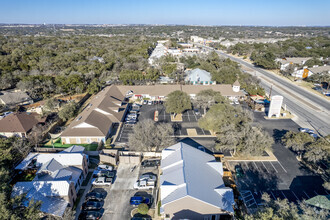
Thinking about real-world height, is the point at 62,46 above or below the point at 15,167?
above

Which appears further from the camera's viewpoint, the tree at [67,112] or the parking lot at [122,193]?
the tree at [67,112]

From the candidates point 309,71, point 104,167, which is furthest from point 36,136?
point 309,71

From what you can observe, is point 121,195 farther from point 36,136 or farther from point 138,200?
point 36,136

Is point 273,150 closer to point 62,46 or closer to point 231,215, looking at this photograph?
point 231,215

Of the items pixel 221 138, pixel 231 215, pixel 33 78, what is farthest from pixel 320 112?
pixel 33 78

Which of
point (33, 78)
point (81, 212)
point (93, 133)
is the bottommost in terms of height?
point (81, 212)

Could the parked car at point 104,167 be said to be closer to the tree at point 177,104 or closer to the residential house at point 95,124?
the residential house at point 95,124

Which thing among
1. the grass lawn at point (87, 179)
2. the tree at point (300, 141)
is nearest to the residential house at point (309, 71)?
the tree at point (300, 141)
